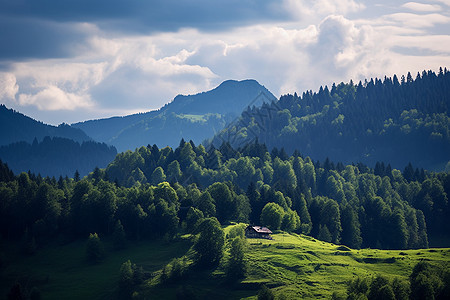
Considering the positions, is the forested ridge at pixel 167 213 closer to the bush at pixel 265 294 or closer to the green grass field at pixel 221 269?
the green grass field at pixel 221 269

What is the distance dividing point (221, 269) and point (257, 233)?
826 inches

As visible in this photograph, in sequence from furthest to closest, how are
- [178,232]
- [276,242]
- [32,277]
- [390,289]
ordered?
[178,232] → [276,242] → [32,277] → [390,289]

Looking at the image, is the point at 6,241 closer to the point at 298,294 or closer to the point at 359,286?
the point at 298,294

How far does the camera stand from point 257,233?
14350cm

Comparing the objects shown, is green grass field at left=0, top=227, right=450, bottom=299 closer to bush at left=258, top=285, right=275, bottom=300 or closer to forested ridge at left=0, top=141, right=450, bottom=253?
bush at left=258, top=285, right=275, bottom=300

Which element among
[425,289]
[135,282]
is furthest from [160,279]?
[425,289]

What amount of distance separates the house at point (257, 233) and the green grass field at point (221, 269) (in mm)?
2671

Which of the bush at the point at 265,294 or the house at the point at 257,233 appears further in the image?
the house at the point at 257,233

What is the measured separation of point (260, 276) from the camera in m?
120

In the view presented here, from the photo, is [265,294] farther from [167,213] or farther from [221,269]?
[167,213]

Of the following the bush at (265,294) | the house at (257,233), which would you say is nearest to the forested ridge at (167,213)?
the house at (257,233)

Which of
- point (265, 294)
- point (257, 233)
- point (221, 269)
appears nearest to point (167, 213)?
point (257, 233)

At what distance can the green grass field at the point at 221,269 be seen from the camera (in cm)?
11662

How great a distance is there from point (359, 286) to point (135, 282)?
44.7 m
